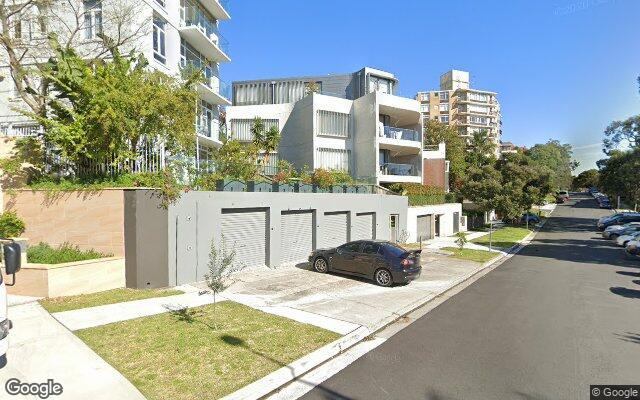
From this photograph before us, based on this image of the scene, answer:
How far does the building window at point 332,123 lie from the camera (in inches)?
1080

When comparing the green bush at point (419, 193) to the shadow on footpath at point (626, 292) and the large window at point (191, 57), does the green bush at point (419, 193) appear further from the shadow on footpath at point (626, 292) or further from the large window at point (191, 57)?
the large window at point (191, 57)

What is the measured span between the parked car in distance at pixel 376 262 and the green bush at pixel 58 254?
315 inches

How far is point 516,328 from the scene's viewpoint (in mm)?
8617

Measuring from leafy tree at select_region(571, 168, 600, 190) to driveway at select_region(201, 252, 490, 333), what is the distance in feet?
411

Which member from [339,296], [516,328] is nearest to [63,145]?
[339,296]

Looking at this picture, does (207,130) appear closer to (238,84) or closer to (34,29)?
(34,29)

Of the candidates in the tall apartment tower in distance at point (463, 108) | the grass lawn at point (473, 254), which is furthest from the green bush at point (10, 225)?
the tall apartment tower in distance at point (463, 108)

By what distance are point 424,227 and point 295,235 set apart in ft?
50.6

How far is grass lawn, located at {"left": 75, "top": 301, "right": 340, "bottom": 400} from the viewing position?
557 centimetres

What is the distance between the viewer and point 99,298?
9.82m

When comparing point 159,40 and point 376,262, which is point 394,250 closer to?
point 376,262

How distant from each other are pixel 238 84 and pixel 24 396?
107 ft

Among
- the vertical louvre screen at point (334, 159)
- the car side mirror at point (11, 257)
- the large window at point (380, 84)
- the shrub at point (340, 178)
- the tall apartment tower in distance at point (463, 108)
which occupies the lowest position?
the car side mirror at point (11, 257)

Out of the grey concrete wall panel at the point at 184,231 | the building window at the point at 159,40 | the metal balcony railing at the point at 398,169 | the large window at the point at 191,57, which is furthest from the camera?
the metal balcony railing at the point at 398,169
